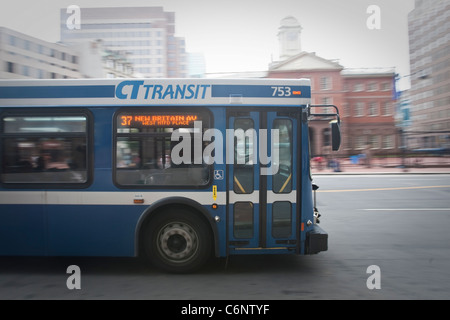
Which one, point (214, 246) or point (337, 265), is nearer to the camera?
point (214, 246)

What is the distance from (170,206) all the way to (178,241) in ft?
1.69

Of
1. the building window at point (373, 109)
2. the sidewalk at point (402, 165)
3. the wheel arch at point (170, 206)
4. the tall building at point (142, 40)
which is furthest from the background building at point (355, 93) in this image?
the tall building at point (142, 40)

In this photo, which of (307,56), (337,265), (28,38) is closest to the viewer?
(337,265)

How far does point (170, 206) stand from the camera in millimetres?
5965

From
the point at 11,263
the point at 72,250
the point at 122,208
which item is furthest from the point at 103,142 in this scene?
the point at 11,263

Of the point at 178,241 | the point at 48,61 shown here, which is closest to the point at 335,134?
the point at 178,241

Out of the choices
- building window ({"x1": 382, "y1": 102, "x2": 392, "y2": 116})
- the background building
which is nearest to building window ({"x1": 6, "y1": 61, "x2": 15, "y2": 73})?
the background building

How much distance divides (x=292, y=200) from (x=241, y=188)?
758 mm

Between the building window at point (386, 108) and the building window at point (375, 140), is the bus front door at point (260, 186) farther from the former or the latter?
the building window at point (386, 108)

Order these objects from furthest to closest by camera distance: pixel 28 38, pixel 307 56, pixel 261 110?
pixel 28 38
pixel 307 56
pixel 261 110

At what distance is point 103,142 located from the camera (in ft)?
19.7

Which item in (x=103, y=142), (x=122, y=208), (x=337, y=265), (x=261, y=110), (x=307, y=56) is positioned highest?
(x=307, y=56)

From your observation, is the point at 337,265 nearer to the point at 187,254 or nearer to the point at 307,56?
the point at 187,254

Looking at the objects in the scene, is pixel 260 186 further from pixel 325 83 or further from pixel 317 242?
pixel 325 83
